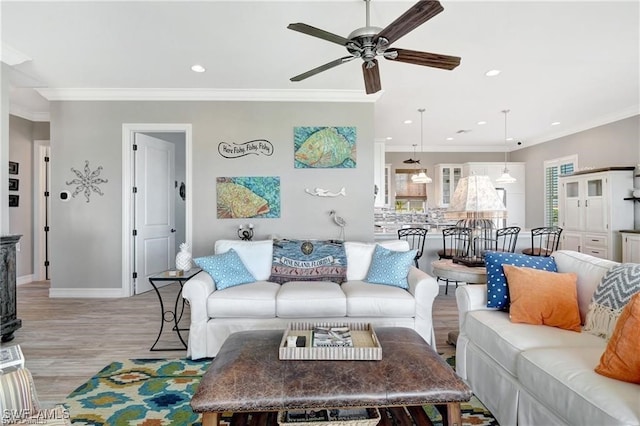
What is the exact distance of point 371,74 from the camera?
8.73ft

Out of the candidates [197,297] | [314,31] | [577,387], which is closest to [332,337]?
[577,387]

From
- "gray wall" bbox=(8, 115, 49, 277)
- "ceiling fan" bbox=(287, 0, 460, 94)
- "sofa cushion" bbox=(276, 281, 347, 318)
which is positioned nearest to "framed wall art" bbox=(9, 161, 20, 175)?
"gray wall" bbox=(8, 115, 49, 277)

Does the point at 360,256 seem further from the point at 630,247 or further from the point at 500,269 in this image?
the point at 630,247

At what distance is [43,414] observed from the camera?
1356 mm

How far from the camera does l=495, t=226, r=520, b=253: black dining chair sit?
467 centimetres

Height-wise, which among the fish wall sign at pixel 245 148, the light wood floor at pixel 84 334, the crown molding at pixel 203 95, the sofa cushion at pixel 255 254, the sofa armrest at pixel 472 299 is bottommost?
the light wood floor at pixel 84 334

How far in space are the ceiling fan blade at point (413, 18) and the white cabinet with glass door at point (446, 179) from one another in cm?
715

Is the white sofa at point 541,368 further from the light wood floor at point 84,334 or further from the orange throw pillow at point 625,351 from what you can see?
the light wood floor at point 84,334

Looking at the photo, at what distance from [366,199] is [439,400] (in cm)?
347

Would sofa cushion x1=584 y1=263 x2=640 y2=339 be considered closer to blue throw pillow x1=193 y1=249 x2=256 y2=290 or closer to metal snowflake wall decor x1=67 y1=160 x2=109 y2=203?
blue throw pillow x1=193 y1=249 x2=256 y2=290

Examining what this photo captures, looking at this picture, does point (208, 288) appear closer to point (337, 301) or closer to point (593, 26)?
point (337, 301)

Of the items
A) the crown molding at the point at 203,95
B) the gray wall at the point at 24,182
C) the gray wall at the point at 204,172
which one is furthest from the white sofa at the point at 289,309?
the gray wall at the point at 24,182

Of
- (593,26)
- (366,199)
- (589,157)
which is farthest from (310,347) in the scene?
(589,157)

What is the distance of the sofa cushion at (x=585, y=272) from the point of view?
2066mm
